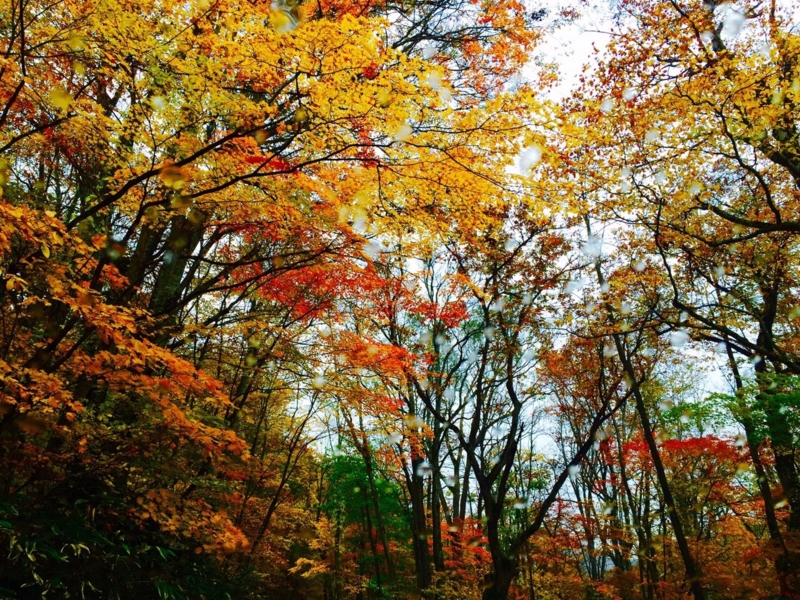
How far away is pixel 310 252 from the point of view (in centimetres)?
432

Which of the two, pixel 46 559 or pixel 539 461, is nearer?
pixel 46 559

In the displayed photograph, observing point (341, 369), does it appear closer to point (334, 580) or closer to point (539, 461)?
point (334, 580)

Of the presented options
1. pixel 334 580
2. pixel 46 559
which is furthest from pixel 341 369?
pixel 334 580

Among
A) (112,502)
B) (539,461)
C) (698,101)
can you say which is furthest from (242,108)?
(539,461)

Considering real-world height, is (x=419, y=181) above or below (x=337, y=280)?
below

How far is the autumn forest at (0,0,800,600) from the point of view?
3082 millimetres

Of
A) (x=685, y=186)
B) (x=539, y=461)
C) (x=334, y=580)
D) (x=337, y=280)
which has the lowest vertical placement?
(x=334, y=580)

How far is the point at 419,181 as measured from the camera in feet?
11.7

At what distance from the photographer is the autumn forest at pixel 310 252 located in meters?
3.08

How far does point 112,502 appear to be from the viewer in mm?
4059

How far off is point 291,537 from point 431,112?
13.2m

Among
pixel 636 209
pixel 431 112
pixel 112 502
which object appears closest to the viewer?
pixel 431 112

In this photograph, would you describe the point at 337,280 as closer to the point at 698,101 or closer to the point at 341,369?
the point at 341,369

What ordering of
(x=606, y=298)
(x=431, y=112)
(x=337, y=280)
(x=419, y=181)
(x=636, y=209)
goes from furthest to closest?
(x=606, y=298) < (x=337, y=280) < (x=636, y=209) < (x=419, y=181) < (x=431, y=112)
